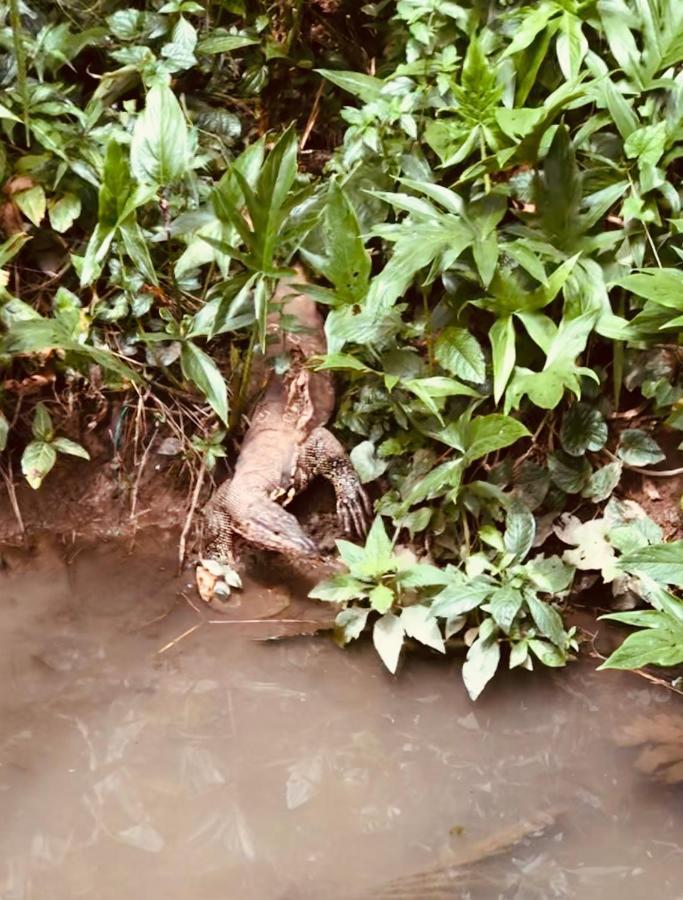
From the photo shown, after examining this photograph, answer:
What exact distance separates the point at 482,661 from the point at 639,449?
0.69 metres

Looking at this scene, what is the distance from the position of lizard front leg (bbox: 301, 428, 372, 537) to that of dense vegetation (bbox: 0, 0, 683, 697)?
0.22 ft

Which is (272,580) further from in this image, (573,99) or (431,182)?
(573,99)

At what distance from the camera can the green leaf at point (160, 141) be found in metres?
2.19

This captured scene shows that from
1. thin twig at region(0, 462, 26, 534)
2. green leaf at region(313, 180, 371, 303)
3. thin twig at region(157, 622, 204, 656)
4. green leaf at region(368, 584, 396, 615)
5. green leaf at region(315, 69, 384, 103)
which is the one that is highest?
green leaf at region(315, 69, 384, 103)

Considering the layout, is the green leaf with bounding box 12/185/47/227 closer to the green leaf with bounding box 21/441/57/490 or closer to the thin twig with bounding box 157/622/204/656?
the green leaf with bounding box 21/441/57/490

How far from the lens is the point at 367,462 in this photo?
2.41 metres

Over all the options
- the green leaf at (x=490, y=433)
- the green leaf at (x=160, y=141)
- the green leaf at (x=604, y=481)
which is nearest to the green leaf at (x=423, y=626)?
the green leaf at (x=490, y=433)

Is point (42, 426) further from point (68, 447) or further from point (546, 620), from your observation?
point (546, 620)

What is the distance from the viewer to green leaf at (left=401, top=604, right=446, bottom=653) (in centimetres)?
216

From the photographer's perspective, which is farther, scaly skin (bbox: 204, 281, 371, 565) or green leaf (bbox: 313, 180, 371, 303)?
scaly skin (bbox: 204, 281, 371, 565)

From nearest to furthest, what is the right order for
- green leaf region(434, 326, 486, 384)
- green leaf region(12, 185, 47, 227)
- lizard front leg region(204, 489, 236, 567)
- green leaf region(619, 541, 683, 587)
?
1. green leaf region(619, 541, 683, 587)
2. green leaf region(434, 326, 486, 384)
3. green leaf region(12, 185, 47, 227)
4. lizard front leg region(204, 489, 236, 567)

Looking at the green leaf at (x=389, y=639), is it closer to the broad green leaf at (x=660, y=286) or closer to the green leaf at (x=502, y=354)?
the green leaf at (x=502, y=354)

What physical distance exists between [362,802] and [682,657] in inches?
30.3

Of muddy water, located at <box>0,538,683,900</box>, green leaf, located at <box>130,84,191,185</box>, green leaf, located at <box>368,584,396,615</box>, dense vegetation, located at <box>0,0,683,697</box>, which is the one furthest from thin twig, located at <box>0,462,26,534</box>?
green leaf, located at <box>368,584,396,615</box>
